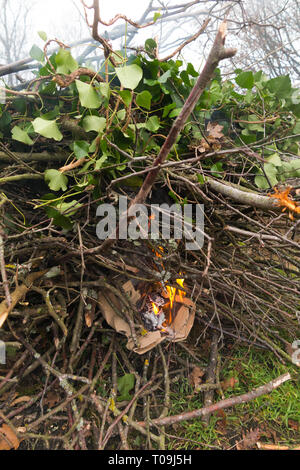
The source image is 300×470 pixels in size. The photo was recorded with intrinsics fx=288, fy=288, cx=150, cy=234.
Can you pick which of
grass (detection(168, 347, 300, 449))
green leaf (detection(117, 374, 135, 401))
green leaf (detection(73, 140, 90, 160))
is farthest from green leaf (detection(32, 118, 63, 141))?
grass (detection(168, 347, 300, 449))

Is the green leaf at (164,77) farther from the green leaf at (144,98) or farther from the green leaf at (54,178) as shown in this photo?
the green leaf at (54,178)

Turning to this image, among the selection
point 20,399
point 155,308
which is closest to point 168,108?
point 155,308

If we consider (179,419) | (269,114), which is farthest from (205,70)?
(179,419)

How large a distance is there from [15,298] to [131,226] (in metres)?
0.34

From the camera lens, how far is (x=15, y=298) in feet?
2.33

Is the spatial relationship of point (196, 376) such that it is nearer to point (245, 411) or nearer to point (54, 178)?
point (245, 411)

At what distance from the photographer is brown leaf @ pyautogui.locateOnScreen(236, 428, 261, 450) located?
0.84 metres

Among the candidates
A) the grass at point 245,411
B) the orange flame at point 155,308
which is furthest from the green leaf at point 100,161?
the grass at point 245,411

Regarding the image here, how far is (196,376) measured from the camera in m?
1.01

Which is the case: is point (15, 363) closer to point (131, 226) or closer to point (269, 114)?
point (131, 226)

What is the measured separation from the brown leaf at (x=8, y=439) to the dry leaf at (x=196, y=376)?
1.82 ft

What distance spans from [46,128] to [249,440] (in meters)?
1.02

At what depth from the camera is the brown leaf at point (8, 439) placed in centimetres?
73

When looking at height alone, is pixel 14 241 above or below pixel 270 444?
above
